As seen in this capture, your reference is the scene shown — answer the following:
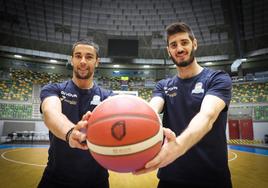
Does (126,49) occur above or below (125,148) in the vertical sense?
above

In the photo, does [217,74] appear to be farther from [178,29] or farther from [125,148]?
[125,148]

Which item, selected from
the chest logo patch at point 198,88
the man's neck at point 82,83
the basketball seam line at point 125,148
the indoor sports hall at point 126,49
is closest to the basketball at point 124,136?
the basketball seam line at point 125,148

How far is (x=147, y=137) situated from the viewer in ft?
3.68

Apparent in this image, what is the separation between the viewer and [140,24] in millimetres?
16688

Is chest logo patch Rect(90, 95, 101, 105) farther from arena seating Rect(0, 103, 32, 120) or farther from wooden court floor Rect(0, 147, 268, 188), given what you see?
arena seating Rect(0, 103, 32, 120)

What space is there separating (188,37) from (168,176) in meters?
1.14

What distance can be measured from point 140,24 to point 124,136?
16591mm

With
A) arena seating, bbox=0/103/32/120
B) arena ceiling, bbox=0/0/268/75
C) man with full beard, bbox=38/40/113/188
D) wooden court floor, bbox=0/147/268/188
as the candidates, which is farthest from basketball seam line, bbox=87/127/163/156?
arena ceiling, bbox=0/0/268/75

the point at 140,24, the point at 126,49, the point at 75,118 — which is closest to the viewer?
the point at 75,118

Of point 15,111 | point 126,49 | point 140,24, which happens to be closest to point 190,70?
point 126,49

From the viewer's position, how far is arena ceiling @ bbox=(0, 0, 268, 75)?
1477 cm

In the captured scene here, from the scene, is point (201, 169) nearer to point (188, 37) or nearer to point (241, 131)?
point (188, 37)

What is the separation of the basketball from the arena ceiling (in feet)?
51.6

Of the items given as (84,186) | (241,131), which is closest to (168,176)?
(84,186)
